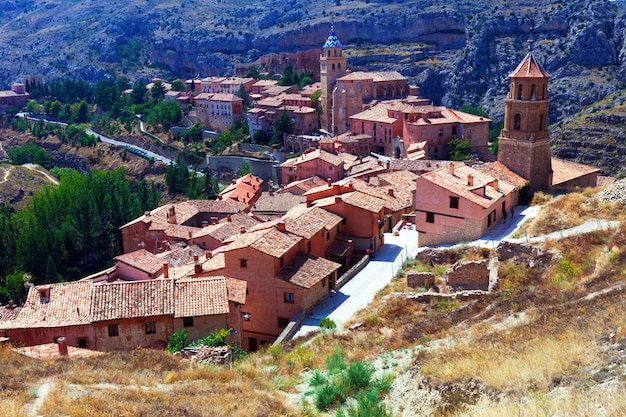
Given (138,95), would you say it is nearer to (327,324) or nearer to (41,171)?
(41,171)

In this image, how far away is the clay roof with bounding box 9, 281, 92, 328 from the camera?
20.8 meters

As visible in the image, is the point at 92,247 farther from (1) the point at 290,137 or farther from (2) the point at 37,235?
(1) the point at 290,137

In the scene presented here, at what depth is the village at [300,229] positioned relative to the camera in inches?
816

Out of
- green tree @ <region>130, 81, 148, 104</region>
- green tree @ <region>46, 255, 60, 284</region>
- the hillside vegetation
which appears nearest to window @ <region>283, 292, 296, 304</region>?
the hillside vegetation

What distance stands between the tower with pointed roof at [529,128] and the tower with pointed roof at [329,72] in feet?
138

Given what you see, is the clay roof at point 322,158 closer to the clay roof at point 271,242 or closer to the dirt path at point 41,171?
the clay roof at point 271,242

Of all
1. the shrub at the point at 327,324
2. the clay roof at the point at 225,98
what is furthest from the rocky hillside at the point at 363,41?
the shrub at the point at 327,324

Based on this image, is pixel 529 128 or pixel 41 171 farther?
pixel 41 171

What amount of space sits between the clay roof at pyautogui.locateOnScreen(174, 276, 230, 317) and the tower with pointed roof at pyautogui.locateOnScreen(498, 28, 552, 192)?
17.4 m

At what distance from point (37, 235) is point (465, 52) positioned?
70.2 meters

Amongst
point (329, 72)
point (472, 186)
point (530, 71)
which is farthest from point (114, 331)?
point (329, 72)

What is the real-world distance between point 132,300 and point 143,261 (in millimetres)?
12269

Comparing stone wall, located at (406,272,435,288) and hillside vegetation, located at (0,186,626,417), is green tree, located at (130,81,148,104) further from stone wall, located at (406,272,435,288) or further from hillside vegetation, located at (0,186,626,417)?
hillside vegetation, located at (0,186,626,417)

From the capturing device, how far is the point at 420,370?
40.5 ft
